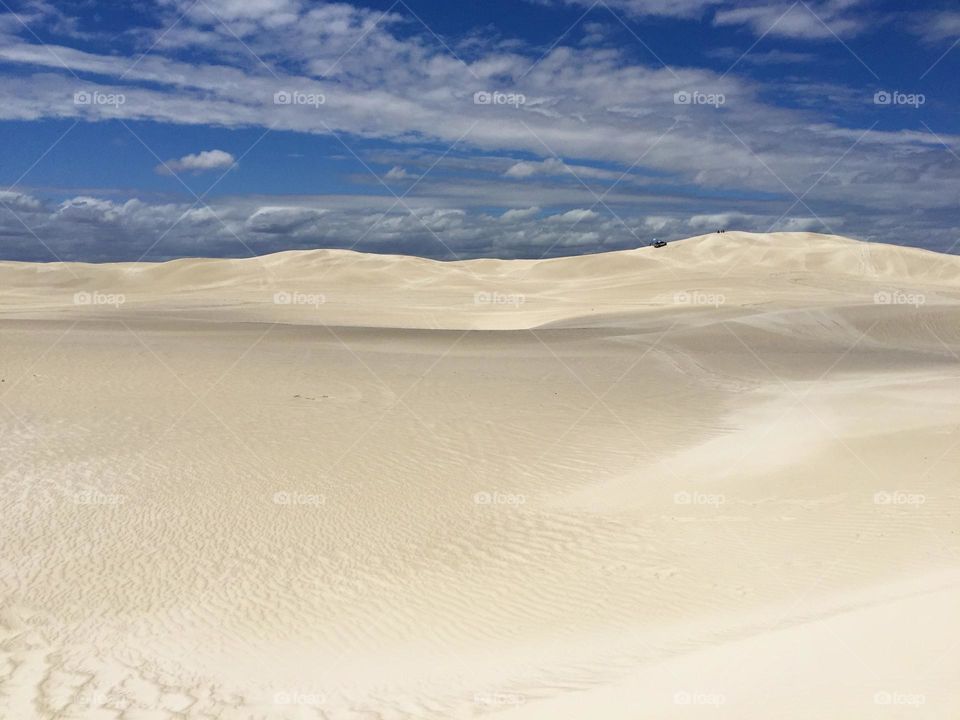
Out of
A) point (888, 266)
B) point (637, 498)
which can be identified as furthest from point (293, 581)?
point (888, 266)

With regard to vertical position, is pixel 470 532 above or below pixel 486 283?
below

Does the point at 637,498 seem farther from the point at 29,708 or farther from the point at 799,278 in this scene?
the point at 799,278

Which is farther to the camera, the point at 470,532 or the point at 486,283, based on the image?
the point at 486,283

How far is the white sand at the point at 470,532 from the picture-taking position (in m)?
5.88

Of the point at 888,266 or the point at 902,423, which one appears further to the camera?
the point at 888,266

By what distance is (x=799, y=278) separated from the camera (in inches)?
1821

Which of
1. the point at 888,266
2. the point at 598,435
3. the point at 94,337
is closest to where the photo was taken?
the point at 598,435

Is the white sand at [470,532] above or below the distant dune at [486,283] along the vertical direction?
below

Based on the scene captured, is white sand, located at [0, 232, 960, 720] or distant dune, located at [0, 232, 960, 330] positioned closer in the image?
white sand, located at [0, 232, 960, 720]

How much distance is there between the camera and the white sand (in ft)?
19.3

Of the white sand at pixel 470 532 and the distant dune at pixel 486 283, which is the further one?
the distant dune at pixel 486 283

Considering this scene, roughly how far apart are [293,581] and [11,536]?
3353 millimetres

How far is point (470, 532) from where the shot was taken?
959cm

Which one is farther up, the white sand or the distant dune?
the distant dune
